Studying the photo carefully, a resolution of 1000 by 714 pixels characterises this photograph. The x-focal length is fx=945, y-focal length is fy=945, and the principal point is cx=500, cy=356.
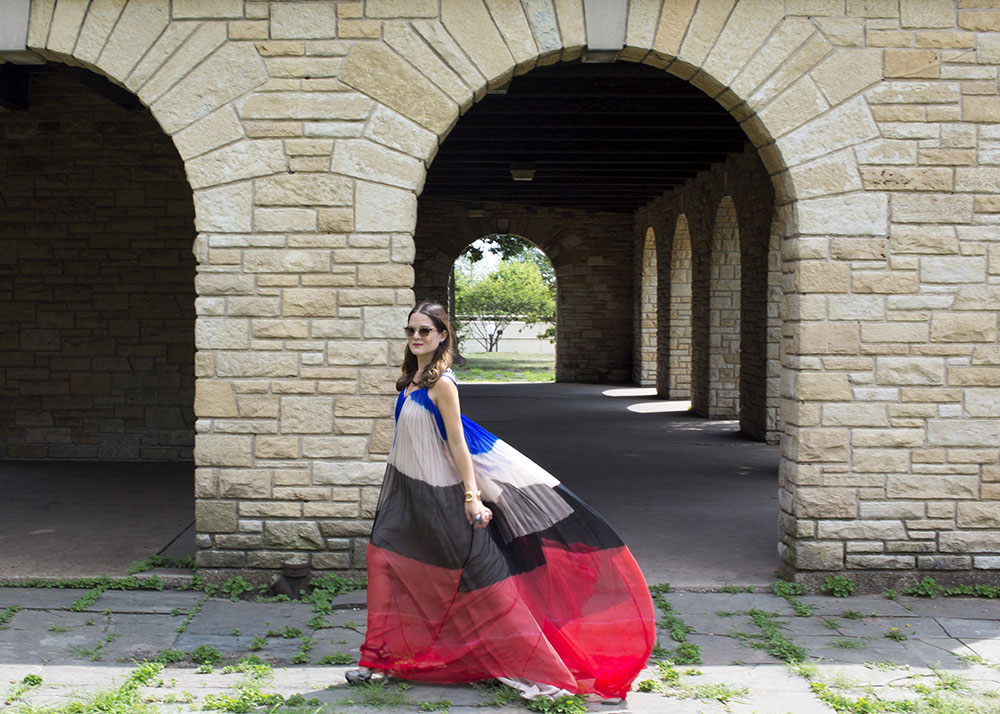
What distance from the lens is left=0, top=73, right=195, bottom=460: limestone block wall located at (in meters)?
8.61

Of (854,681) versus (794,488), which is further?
(794,488)

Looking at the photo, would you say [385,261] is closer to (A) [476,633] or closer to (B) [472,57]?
(B) [472,57]

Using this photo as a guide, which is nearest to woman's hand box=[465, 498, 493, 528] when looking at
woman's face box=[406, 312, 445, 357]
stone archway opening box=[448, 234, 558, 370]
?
woman's face box=[406, 312, 445, 357]

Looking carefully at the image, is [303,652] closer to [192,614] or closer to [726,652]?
[192,614]

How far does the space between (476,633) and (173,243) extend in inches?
239

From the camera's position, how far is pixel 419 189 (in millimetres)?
5074

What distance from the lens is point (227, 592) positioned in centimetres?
503

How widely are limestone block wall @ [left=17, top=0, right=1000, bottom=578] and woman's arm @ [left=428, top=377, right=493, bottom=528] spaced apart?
1.41 metres

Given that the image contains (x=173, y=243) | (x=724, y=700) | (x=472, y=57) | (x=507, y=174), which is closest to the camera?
(x=724, y=700)

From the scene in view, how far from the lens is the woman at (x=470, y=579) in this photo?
3.73 meters

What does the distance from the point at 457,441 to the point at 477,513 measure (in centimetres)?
29

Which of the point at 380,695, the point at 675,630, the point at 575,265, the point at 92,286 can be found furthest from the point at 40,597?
the point at 575,265

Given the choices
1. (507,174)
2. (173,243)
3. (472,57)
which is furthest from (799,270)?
(507,174)

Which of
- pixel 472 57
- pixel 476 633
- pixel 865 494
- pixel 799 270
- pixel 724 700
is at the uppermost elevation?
pixel 472 57
